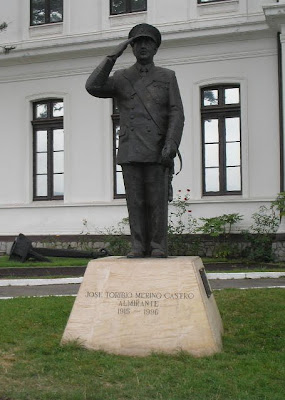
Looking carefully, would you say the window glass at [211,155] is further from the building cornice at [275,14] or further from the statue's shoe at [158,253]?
the statue's shoe at [158,253]

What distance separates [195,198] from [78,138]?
12.1 feet

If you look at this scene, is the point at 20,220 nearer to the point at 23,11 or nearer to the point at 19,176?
the point at 19,176

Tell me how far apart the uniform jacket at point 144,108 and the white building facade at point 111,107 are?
9.48 m

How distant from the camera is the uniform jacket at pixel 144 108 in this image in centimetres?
652

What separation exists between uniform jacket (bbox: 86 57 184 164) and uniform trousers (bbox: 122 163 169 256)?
14 cm

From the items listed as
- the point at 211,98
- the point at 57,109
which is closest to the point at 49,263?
A: the point at 57,109

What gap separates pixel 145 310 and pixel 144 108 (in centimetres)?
199

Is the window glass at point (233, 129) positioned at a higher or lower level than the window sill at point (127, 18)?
lower

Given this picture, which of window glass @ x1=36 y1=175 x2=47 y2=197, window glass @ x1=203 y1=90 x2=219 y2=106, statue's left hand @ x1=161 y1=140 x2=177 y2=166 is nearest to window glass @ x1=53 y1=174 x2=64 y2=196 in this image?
window glass @ x1=36 y1=175 x2=47 y2=197

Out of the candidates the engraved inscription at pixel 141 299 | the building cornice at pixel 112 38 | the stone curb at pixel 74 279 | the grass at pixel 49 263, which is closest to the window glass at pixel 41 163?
the building cornice at pixel 112 38

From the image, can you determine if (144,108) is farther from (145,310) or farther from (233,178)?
(233,178)

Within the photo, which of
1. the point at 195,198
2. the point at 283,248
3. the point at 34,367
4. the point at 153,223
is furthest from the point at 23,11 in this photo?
the point at 34,367

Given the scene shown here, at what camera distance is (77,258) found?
619 inches

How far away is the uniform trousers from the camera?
662cm
